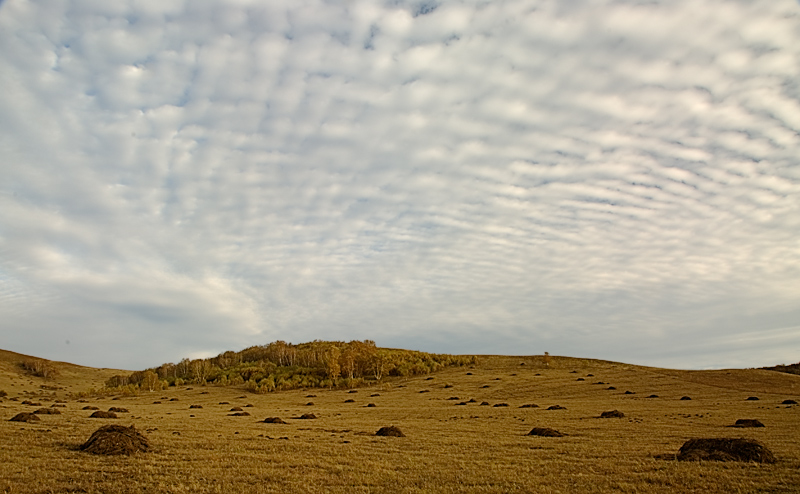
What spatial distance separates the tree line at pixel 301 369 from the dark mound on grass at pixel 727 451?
64276 mm

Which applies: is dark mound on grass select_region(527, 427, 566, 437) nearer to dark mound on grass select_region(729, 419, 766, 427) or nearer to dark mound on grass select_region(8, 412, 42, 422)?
dark mound on grass select_region(729, 419, 766, 427)

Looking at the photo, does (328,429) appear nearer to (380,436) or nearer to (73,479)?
(380,436)

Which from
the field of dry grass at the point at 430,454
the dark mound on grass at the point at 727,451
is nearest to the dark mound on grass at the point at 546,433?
the field of dry grass at the point at 430,454

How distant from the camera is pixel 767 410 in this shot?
3469 centimetres

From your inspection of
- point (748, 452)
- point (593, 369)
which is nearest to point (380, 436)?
point (748, 452)

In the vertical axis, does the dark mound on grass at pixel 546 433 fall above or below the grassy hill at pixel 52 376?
below

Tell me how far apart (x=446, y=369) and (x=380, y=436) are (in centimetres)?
6440

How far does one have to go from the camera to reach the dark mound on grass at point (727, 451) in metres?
16.1

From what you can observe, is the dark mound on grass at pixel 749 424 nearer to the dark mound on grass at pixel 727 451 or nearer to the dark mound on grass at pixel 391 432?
the dark mound on grass at pixel 727 451

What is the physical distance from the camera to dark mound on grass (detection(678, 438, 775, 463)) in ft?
52.9

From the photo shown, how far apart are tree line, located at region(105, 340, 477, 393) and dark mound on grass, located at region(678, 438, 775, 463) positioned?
211 feet

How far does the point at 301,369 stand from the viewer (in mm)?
91000

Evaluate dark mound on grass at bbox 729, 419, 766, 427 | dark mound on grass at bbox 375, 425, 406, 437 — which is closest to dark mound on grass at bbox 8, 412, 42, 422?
dark mound on grass at bbox 375, 425, 406, 437

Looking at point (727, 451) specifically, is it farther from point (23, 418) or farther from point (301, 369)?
point (301, 369)
